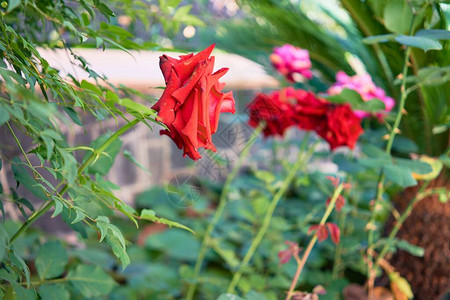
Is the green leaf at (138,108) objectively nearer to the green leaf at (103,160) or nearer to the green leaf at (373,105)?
the green leaf at (103,160)

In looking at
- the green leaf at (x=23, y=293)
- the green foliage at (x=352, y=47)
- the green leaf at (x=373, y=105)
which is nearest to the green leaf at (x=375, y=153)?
the green leaf at (x=373, y=105)

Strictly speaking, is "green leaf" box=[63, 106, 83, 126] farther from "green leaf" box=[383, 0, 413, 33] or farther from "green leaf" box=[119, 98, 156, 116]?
"green leaf" box=[383, 0, 413, 33]

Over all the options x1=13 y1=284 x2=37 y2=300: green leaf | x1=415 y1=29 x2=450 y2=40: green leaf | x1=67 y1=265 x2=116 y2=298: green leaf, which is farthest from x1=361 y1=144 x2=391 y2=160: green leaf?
x1=13 y1=284 x2=37 y2=300: green leaf

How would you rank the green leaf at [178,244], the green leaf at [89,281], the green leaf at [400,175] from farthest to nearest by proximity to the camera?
the green leaf at [178,244] → the green leaf at [400,175] → the green leaf at [89,281]

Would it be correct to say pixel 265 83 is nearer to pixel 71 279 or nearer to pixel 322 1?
pixel 322 1

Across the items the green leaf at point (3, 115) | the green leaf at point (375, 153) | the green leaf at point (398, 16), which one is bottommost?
the green leaf at point (375, 153)

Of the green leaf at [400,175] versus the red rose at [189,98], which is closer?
the red rose at [189,98]

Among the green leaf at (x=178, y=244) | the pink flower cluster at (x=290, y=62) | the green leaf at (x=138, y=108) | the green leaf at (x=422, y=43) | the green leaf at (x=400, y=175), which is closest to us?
the green leaf at (x=138, y=108)

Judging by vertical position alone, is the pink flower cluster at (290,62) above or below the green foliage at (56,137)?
below

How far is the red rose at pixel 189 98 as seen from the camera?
50cm

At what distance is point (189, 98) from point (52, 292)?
1.46 feet

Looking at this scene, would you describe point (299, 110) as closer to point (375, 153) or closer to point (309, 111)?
point (309, 111)

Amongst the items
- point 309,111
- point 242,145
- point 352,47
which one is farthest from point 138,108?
point 352,47

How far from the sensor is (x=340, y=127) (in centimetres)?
123
